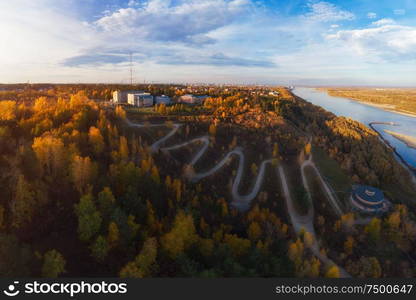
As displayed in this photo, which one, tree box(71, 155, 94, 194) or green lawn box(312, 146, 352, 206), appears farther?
green lawn box(312, 146, 352, 206)

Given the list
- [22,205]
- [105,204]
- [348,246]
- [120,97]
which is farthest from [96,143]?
[120,97]

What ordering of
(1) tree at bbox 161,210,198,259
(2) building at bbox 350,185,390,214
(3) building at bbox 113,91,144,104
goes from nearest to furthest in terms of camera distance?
(1) tree at bbox 161,210,198,259 → (2) building at bbox 350,185,390,214 → (3) building at bbox 113,91,144,104

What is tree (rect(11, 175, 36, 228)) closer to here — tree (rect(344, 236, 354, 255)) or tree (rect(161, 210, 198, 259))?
tree (rect(161, 210, 198, 259))

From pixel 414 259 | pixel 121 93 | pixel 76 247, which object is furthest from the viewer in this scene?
pixel 121 93

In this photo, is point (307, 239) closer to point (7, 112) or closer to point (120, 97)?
point (7, 112)

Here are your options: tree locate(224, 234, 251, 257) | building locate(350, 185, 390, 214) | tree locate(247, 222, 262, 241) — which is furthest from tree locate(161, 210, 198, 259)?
building locate(350, 185, 390, 214)

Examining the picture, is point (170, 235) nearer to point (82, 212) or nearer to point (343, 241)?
point (82, 212)

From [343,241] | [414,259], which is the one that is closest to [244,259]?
[343,241]

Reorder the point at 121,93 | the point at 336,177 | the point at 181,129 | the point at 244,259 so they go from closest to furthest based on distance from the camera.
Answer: the point at 244,259 → the point at 336,177 → the point at 181,129 → the point at 121,93
